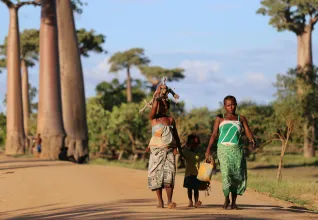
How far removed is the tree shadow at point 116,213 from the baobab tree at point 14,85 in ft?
87.9

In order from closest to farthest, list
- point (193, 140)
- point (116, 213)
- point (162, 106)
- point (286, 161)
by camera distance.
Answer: point (116, 213) → point (162, 106) → point (193, 140) → point (286, 161)

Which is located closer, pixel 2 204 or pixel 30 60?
pixel 2 204

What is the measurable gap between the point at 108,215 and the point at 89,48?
1813 inches

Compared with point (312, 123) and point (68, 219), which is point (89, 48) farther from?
point (68, 219)

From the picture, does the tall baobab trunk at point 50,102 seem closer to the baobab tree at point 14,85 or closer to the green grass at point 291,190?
the baobab tree at point 14,85

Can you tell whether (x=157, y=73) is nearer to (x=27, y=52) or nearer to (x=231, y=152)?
(x=27, y=52)

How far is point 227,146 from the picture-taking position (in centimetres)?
1062

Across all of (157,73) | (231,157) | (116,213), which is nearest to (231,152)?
(231,157)

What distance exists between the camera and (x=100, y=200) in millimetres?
12109

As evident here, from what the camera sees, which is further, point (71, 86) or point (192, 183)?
point (71, 86)

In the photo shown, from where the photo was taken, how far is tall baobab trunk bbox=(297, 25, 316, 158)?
43.9 m

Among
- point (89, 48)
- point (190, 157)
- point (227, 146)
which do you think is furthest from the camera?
point (89, 48)

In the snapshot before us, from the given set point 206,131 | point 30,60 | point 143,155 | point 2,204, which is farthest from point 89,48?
point 2,204

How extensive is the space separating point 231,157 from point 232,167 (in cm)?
13
